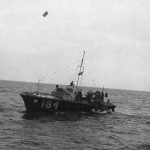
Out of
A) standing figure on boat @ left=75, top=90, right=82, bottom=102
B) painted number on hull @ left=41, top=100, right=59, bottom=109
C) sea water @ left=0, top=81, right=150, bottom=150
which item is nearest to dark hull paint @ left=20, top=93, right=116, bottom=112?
painted number on hull @ left=41, top=100, right=59, bottom=109

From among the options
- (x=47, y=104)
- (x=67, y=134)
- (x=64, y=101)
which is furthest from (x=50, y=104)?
(x=67, y=134)

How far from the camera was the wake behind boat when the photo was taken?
3502cm

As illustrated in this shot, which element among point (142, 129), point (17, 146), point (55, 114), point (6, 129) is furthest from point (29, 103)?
point (17, 146)

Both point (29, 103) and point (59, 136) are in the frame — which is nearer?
point (59, 136)

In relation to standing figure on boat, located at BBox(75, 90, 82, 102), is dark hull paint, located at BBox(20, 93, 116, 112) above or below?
below

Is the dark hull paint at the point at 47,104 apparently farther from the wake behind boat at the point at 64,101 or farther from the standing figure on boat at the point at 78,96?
the standing figure on boat at the point at 78,96

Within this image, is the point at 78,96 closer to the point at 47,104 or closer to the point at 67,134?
the point at 47,104

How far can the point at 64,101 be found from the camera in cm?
3588

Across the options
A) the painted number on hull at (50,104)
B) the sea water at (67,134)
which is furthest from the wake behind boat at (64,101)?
the sea water at (67,134)

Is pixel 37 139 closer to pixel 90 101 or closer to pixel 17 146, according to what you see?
pixel 17 146

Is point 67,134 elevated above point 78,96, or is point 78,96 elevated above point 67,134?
point 78,96

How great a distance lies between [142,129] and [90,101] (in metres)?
9.59

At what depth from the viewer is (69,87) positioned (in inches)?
1527

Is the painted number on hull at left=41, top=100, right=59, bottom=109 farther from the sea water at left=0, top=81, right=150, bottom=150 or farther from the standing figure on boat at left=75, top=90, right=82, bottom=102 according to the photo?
the standing figure on boat at left=75, top=90, right=82, bottom=102
